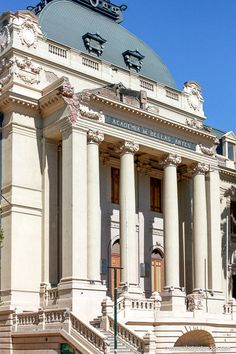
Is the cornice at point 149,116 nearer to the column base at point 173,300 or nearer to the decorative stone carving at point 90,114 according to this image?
the decorative stone carving at point 90,114

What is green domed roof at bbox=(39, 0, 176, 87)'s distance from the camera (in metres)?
38.6

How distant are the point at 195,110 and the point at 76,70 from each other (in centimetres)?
892

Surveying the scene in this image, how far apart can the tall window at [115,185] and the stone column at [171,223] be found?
8.62 ft

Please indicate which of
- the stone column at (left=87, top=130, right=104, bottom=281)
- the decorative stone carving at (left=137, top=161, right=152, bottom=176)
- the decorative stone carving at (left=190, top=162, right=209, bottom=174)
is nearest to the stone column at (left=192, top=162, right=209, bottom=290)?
the decorative stone carving at (left=190, top=162, right=209, bottom=174)

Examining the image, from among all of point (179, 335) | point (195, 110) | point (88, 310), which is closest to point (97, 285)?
point (88, 310)

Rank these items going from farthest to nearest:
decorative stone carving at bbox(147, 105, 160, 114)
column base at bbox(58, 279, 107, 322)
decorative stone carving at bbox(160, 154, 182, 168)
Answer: decorative stone carving at bbox(160, 154, 182, 168) → decorative stone carving at bbox(147, 105, 160, 114) → column base at bbox(58, 279, 107, 322)

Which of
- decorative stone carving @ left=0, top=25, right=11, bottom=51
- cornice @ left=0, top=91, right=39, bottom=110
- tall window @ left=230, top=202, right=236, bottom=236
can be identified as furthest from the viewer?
tall window @ left=230, top=202, right=236, bottom=236

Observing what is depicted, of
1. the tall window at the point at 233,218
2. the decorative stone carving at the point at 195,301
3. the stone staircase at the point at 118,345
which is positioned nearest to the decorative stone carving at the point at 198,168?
the decorative stone carving at the point at 195,301

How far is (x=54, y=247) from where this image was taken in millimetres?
33812

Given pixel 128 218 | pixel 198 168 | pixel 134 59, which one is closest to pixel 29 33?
pixel 134 59

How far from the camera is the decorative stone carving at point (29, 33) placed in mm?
35047

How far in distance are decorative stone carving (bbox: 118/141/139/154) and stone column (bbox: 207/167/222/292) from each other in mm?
5914

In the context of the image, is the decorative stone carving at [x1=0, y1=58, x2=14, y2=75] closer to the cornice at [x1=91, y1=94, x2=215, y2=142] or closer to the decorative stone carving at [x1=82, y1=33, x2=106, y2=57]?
the cornice at [x1=91, y1=94, x2=215, y2=142]

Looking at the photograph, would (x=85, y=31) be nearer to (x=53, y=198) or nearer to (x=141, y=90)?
(x=141, y=90)
